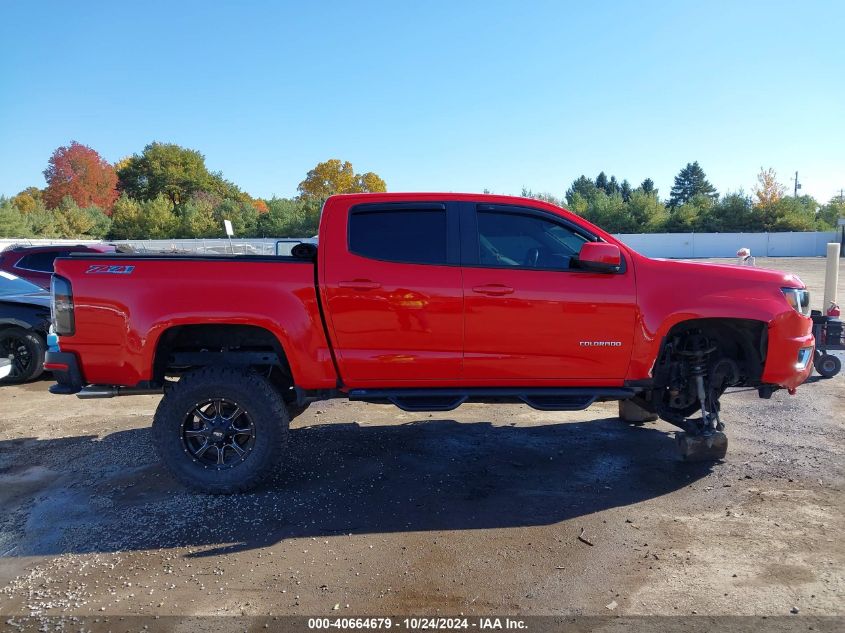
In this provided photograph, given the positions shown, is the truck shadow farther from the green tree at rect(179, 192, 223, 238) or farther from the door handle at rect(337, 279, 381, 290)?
the green tree at rect(179, 192, 223, 238)

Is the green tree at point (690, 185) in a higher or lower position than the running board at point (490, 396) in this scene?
higher

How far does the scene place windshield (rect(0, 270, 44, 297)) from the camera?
804 cm

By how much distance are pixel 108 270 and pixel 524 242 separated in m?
3.05

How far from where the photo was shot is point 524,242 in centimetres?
442

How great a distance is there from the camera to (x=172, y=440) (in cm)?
424

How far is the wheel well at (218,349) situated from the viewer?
4355 millimetres

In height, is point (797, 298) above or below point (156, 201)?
below

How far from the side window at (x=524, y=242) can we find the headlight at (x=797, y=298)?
161cm

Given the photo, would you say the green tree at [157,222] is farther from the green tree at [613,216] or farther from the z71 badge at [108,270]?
the z71 badge at [108,270]

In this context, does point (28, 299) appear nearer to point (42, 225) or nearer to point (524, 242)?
point (524, 242)

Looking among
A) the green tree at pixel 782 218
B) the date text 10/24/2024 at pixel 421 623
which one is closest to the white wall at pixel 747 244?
the green tree at pixel 782 218

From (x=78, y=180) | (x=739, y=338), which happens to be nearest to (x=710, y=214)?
(x=739, y=338)

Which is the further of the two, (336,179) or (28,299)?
(336,179)

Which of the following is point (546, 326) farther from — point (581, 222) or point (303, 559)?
point (303, 559)
